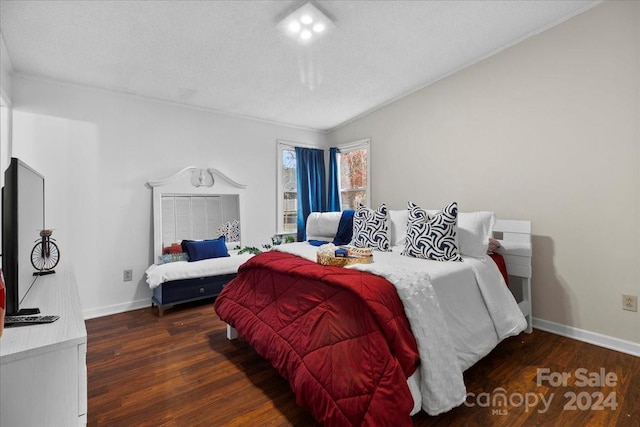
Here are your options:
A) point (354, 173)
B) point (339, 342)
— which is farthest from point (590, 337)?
point (354, 173)

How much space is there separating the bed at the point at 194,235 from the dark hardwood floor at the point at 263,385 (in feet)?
1.94

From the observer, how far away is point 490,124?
10.0 feet

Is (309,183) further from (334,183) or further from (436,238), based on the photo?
(436,238)

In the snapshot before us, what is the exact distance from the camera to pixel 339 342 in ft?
4.83

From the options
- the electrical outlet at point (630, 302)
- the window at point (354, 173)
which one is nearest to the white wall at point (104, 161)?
the window at point (354, 173)

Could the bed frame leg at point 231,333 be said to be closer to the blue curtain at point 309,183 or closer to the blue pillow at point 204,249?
the blue pillow at point 204,249

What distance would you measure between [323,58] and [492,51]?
165cm

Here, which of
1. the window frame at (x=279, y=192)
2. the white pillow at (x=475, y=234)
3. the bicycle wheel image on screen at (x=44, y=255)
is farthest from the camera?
the window frame at (x=279, y=192)

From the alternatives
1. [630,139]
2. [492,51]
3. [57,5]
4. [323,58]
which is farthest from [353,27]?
[630,139]

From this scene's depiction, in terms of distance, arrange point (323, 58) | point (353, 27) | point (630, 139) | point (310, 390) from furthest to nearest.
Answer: point (323, 58)
point (353, 27)
point (630, 139)
point (310, 390)

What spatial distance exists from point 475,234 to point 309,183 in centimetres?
269

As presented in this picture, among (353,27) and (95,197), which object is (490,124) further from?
(95,197)

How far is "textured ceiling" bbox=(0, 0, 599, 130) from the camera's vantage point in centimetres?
214

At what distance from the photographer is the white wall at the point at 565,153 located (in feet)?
7.52
